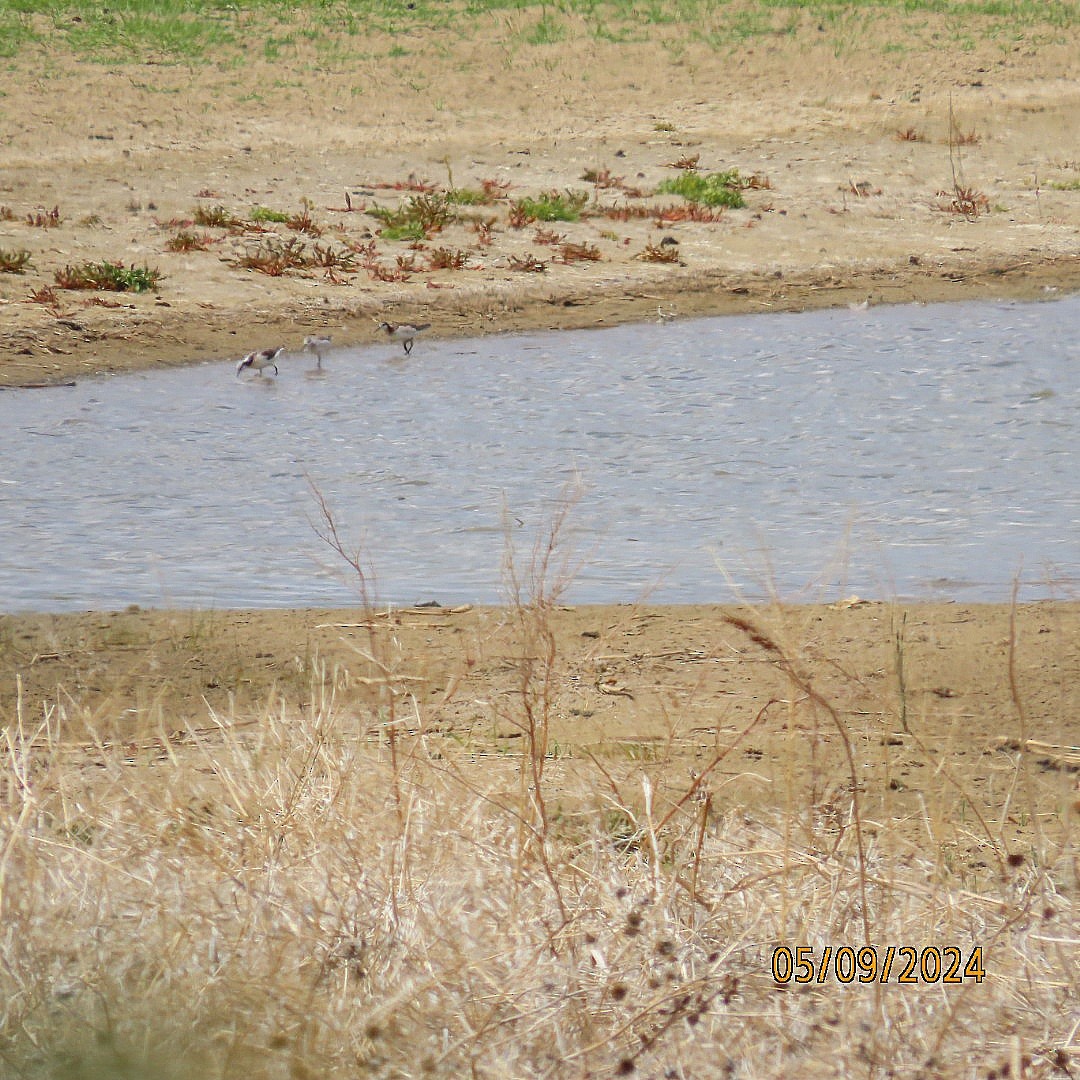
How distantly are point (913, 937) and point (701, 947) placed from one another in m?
0.49

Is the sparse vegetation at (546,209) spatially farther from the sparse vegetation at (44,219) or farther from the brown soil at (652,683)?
the brown soil at (652,683)

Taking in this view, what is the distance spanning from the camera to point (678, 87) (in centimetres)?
2612

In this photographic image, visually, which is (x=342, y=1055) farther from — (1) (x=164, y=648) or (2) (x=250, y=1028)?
(1) (x=164, y=648)

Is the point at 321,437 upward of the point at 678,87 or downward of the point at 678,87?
downward

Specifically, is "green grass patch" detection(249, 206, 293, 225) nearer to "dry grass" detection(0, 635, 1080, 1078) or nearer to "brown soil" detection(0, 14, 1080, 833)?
"brown soil" detection(0, 14, 1080, 833)

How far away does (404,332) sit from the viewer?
1302cm

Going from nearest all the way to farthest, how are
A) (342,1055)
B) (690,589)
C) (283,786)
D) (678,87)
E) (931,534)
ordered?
(342,1055), (283,786), (690,589), (931,534), (678,87)

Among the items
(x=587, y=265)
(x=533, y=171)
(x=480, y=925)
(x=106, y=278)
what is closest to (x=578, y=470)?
(x=480, y=925)

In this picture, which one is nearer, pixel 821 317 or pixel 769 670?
pixel 769 670

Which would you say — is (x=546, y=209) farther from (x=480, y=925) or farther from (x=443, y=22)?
(x=443, y=22)

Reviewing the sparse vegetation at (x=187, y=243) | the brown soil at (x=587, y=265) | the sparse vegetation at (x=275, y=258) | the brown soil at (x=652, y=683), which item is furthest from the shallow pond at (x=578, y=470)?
the sparse vegetation at (x=187, y=243)

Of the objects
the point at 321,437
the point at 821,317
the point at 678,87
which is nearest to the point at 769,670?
the point at 321,437

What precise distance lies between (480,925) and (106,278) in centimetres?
1135

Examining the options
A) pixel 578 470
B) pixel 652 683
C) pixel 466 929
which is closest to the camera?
pixel 466 929
